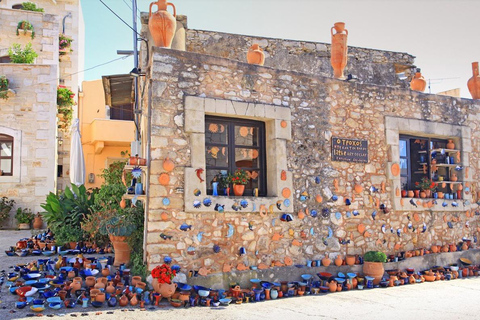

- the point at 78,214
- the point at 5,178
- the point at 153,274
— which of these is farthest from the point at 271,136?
the point at 5,178

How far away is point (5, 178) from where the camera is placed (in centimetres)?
1200

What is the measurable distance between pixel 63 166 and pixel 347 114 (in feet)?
36.9

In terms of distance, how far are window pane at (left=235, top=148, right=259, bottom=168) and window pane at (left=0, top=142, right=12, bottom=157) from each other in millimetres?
8809

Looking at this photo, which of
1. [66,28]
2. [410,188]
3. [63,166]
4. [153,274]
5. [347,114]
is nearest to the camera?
[153,274]

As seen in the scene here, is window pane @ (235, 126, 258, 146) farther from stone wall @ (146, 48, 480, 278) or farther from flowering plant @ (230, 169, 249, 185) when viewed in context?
flowering plant @ (230, 169, 249, 185)

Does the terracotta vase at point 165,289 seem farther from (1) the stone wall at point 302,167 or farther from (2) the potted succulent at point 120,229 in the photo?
(2) the potted succulent at point 120,229

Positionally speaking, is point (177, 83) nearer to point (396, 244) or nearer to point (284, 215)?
point (284, 215)

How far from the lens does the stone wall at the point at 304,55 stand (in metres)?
9.46

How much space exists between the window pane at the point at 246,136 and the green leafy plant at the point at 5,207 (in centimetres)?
839

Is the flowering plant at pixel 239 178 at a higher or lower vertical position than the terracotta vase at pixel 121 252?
higher


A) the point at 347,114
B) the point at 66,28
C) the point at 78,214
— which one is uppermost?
the point at 66,28

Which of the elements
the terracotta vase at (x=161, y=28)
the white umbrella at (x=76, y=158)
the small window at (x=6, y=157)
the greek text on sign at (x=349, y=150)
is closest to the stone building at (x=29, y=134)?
the small window at (x=6, y=157)

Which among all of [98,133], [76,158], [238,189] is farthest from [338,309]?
[98,133]

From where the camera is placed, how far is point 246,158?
6.41 m
